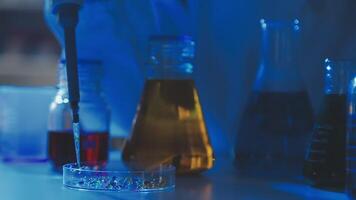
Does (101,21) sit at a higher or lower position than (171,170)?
higher

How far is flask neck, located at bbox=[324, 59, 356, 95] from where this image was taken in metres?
0.63

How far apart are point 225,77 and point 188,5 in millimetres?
118

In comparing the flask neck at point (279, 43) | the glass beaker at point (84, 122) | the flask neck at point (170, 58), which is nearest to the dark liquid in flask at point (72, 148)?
the glass beaker at point (84, 122)

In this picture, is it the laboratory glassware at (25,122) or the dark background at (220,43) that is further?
the laboratory glassware at (25,122)

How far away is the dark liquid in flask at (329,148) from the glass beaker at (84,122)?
25 cm

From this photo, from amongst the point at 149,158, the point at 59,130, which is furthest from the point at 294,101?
the point at 59,130

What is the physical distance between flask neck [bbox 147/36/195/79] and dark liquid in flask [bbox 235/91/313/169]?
9 centimetres

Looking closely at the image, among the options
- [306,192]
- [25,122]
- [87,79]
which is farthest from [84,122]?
[306,192]

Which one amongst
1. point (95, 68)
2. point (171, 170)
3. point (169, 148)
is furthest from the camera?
point (95, 68)

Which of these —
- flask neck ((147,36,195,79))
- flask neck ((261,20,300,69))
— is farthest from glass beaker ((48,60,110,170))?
flask neck ((261,20,300,69))

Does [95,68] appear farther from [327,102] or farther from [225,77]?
[327,102]

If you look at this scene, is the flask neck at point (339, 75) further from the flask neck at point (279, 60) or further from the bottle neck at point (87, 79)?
the bottle neck at point (87, 79)

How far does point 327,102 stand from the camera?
2.11 feet

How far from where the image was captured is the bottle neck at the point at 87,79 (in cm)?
79
